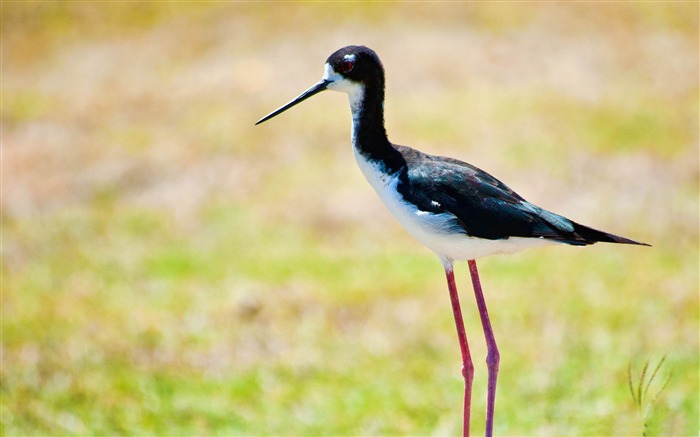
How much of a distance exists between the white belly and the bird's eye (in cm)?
40

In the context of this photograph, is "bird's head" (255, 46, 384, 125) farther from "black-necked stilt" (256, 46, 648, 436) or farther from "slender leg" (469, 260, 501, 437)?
"slender leg" (469, 260, 501, 437)

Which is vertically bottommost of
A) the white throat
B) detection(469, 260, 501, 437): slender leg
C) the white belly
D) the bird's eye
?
detection(469, 260, 501, 437): slender leg

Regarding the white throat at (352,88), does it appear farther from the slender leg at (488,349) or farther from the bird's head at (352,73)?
the slender leg at (488,349)

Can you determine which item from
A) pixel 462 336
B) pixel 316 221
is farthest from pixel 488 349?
pixel 316 221

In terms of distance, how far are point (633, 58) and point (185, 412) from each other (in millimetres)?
11753

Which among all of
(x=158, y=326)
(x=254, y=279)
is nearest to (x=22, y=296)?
(x=158, y=326)

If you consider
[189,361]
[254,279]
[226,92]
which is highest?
[226,92]

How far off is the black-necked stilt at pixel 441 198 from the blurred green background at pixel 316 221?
271 centimetres

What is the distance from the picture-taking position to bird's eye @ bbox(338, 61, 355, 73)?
3305 millimetres

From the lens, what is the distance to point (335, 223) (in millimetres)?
10234

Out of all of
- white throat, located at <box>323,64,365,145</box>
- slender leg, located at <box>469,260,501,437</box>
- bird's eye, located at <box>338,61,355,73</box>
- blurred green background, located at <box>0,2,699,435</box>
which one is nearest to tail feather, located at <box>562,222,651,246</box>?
slender leg, located at <box>469,260,501,437</box>

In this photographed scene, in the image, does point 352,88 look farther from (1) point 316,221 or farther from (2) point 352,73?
(1) point 316,221

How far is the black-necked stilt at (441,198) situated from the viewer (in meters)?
3.16

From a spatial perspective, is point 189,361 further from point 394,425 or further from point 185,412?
point 394,425
